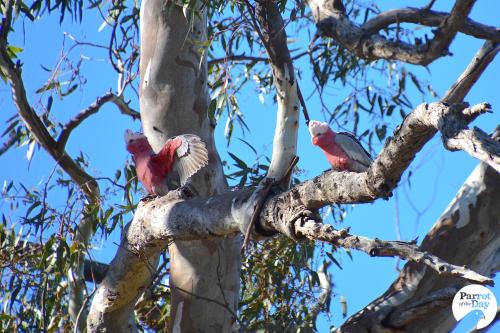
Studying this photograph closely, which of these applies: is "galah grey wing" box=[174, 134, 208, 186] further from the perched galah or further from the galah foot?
the perched galah

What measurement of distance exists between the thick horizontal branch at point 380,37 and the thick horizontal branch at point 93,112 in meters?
1.24

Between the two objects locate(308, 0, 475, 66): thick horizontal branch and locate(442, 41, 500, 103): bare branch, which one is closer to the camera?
locate(442, 41, 500, 103): bare branch

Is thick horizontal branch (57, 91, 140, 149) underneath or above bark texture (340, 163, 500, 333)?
above

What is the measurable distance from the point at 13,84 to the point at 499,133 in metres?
2.33

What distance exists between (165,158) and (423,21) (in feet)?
4.02

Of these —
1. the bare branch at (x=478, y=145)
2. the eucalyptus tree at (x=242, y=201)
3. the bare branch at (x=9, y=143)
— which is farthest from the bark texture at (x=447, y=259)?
the bare branch at (x=9, y=143)

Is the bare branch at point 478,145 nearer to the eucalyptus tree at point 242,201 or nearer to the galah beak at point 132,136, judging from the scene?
the eucalyptus tree at point 242,201

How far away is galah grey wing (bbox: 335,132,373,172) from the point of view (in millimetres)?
2766

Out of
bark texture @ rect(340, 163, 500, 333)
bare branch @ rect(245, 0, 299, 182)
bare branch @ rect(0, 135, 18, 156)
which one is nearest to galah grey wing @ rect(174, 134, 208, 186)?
bare branch @ rect(245, 0, 299, 182)

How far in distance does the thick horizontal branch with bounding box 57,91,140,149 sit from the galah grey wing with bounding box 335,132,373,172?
178 cm

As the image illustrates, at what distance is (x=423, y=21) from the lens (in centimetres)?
341

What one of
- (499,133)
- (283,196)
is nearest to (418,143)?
(283,196)

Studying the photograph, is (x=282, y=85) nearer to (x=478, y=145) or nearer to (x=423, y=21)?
(x=423, y=21)

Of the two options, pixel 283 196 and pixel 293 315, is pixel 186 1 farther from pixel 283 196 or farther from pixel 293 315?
pixel 293 315
